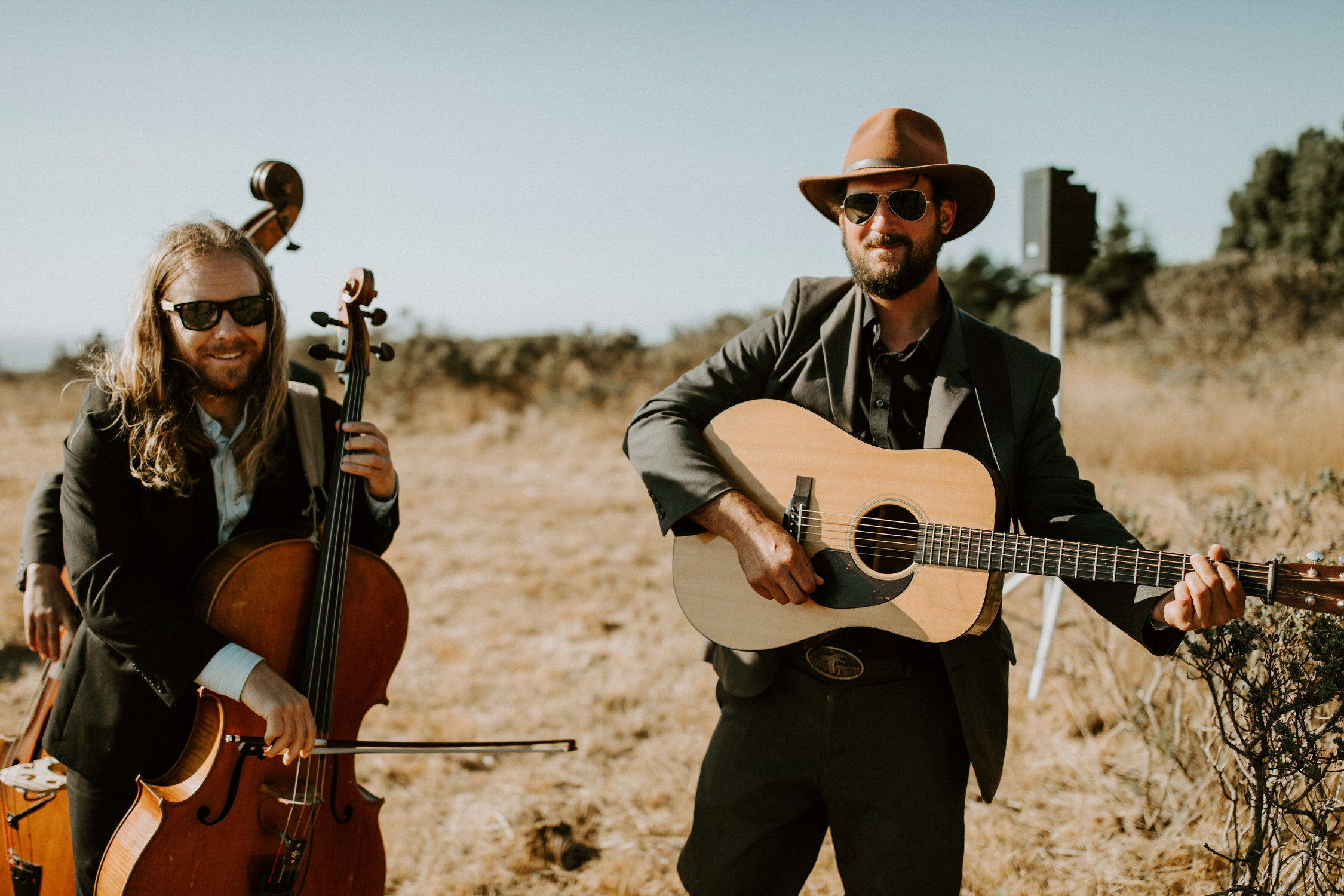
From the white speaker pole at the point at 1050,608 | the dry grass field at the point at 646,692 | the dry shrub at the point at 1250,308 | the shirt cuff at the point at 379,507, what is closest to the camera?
the shirt cuff at the point at 379,507

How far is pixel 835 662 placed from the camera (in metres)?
2.02

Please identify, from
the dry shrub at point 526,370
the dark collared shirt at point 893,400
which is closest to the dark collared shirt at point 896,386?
the dark collared shirt at point 893,400

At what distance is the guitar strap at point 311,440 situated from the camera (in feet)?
7.39

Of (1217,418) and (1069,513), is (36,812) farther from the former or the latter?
(1217,418)

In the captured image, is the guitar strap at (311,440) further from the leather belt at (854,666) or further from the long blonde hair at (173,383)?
the leather belt at (854,666)

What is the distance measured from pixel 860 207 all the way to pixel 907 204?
110 millimetres

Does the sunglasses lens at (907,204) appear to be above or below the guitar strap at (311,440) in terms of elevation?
above

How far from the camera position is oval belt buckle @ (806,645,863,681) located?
2.00m

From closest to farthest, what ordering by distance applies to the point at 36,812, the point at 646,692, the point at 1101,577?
the point at 1101,577, the point at 36,812, the point at 646,692

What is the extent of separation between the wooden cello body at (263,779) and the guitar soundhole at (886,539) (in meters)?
1.21

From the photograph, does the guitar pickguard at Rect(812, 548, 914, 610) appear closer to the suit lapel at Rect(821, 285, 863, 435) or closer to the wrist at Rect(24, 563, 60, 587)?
the suit lapel at Rect(821, 285, 863, 435)

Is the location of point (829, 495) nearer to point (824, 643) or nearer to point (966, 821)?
point (824, 643)

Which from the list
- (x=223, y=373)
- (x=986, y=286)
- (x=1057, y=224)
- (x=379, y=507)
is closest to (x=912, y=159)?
(x=379, y=507)

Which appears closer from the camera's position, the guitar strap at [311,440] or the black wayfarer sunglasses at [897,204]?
the black wayfarer sunglasses at [897,204]
